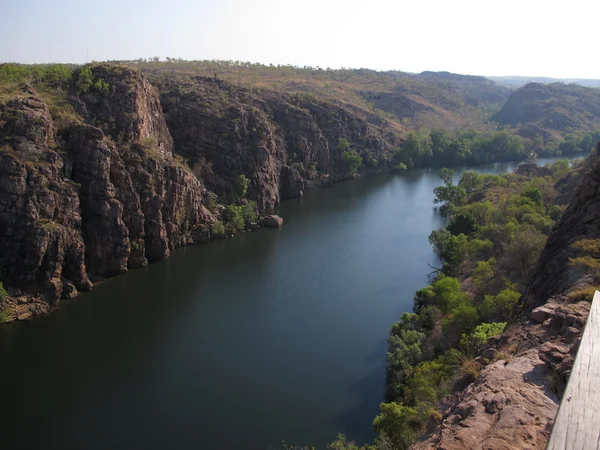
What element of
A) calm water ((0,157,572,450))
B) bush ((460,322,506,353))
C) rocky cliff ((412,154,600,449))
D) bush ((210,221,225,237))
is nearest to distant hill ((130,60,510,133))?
bush ((210,221,225,237))

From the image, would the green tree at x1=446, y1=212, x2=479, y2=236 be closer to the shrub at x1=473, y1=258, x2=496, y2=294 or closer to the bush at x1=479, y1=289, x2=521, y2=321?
the shrub at x1=473, y1=258, x2=496, y2=294

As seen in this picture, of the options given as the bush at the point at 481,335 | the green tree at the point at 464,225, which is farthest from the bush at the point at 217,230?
the bush at the point at 481,335

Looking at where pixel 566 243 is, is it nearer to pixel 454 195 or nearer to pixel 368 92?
pixel 454 195

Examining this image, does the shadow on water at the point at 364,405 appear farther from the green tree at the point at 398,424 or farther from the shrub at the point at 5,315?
the shrub at the point at 5,315

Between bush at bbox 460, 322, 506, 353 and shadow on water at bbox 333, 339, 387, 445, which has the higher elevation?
bush at bbox 460, 322, 506, 353

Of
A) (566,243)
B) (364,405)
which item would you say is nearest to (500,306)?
(364,405)

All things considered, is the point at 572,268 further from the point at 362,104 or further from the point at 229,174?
the point at 362,104
